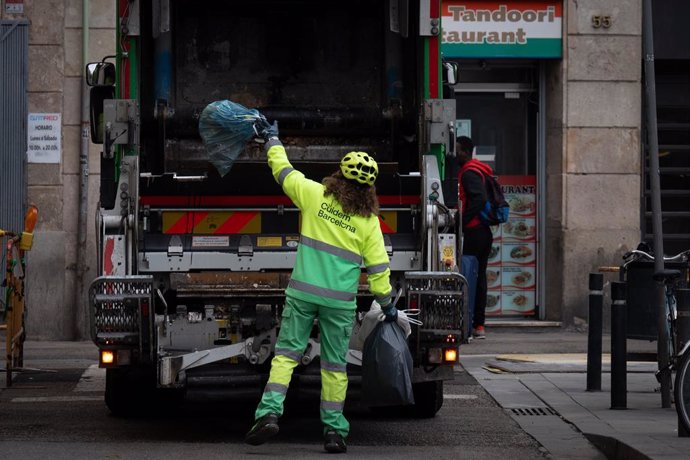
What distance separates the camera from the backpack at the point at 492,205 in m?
14.2

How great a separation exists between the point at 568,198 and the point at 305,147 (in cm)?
632

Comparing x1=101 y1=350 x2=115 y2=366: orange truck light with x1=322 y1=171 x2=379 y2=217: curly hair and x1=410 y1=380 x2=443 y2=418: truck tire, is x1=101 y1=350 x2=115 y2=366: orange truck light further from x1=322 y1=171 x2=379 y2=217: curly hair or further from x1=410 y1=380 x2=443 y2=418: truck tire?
x1=410 y1=380 x2=443 y2=418: truck tire

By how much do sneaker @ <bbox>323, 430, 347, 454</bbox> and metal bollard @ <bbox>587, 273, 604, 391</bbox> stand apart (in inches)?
113

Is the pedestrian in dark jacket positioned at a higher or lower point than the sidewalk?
higher

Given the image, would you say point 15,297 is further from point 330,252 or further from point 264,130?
point 330,252

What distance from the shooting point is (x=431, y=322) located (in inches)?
345

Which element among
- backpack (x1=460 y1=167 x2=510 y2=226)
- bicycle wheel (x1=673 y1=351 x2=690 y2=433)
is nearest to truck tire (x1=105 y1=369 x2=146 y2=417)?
bicycle wheel (x1=673 y1=351 x2=690 y2=433)

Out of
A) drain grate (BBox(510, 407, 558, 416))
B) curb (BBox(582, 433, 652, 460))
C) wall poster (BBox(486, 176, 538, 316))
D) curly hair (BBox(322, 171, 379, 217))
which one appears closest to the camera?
curb (BBox(582, 433, 652, 460))

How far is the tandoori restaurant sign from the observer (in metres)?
15.7

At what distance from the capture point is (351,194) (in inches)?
337

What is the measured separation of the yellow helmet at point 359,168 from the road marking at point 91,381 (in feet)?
11.5

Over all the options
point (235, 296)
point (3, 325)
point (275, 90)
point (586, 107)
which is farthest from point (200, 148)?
point (586, 107)

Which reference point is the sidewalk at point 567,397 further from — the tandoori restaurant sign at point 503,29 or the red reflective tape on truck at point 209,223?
the tandoori restaurant sign at point 503,29

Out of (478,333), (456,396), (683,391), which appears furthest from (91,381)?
(683,391)
